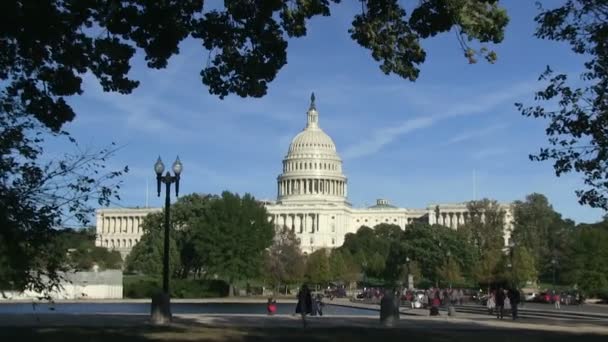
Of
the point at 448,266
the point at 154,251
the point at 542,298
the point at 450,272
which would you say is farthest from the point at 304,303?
the point at 448,266

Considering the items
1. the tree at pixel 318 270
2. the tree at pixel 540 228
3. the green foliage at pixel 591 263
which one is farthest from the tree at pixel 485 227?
the green foliage at pixel 591 263

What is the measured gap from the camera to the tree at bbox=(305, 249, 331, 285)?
114 metres

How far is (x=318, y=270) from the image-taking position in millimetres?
116312

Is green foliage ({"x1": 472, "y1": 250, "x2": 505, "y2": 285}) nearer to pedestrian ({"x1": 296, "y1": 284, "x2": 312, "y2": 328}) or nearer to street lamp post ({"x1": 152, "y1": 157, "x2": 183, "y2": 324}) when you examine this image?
pedestrian ({"x1": 296, "y1": 284, "x2": 312, "y2": 328})

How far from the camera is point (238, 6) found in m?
13.9

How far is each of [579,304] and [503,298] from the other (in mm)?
27493

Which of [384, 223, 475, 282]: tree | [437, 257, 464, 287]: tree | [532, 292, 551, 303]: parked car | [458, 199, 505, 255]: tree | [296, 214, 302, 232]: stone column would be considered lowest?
[532, 292, 551, 303]: parked car

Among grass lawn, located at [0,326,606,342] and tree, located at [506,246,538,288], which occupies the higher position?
tree, located at [506,246,538,288]

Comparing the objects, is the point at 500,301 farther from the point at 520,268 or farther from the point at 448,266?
the point at 448,266

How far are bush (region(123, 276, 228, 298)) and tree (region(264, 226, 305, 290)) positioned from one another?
10554 mm

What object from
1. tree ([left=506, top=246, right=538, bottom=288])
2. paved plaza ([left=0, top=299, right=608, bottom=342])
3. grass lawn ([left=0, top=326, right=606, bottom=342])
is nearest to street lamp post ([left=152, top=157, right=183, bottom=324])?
paved plaza ([left=0, top=299, right=608, bottom=342])

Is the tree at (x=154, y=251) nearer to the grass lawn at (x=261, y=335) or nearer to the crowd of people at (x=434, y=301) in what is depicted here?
the crowd of people at (x=434, y=301)

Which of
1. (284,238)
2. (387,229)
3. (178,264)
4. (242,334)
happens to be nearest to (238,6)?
(242,334)

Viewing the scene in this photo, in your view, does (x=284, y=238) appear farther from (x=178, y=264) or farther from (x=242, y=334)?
(x=242, y=334)
